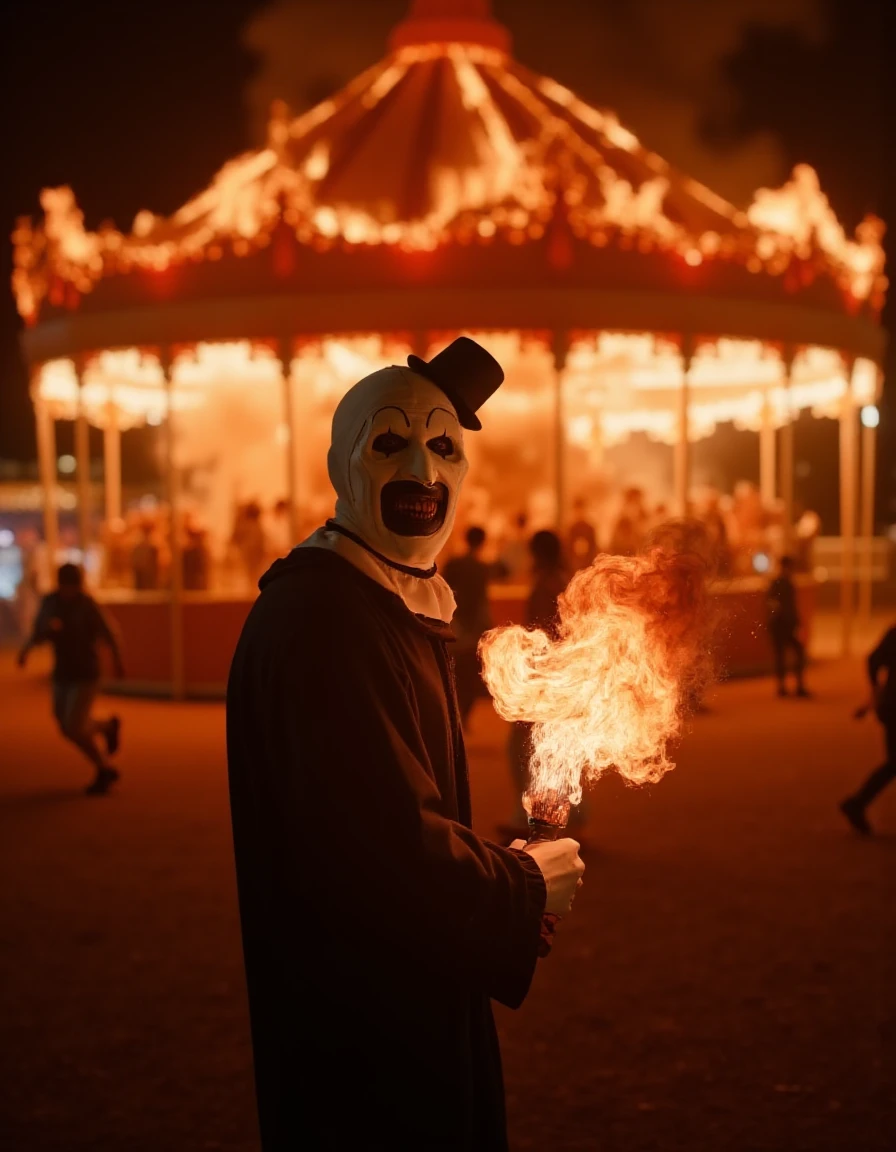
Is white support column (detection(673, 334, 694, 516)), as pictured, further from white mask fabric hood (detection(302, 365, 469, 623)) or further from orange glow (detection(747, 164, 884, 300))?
white mask fabric hood (detection(302, 365, 469, 623))

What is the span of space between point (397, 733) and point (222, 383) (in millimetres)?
16960

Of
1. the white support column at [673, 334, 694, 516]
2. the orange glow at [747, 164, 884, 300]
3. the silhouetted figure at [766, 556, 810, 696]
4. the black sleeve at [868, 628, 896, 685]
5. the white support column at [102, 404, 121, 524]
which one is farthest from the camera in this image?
the white support column at [102, 404, 121, 524]

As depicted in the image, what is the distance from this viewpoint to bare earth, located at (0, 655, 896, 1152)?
13.7 feet

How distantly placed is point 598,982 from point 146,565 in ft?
37.3

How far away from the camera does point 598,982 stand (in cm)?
534

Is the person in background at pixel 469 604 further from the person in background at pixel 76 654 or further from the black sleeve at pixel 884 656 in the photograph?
the black sleeve at pixel 884 656

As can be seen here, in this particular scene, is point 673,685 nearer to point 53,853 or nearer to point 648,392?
point 53,853

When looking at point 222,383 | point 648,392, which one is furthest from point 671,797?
point 648,392

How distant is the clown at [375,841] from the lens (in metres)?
2.06

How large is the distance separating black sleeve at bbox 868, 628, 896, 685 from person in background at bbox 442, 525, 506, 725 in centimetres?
299

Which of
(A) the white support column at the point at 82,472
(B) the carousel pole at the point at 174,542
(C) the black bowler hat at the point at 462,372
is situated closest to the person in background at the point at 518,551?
(B) the carousel pole at the point at 174,542

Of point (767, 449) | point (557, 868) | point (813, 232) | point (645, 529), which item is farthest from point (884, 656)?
point (767, 449)

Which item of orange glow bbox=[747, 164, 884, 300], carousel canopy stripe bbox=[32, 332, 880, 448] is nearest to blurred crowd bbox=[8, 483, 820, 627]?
carousel canopy stripe bbox=[32, 332, 880, 448]

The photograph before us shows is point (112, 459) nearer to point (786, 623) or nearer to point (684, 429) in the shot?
point (684, 429)
